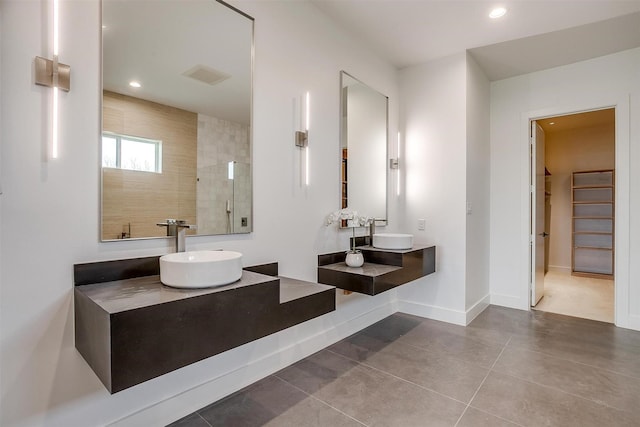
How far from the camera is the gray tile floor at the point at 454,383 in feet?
6.16

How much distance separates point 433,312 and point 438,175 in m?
1.50

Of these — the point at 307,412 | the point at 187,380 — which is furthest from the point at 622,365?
the point at 187,380

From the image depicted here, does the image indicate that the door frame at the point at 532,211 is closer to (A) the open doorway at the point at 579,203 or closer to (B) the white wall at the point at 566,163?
(A) the open doorway at the point at 579,203

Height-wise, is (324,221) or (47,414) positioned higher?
(324,221)

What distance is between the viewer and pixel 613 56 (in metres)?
3.38

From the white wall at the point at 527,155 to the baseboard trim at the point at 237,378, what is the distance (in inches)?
83.7

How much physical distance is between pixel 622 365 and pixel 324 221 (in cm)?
253

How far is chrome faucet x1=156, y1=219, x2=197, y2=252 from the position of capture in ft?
5.97

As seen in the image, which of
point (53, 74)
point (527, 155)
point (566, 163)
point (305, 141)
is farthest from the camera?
point (566, 163)

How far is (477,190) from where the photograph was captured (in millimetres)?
3721

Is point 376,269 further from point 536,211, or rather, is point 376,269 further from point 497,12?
point 536,211

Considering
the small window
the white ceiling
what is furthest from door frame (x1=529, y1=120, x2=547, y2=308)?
the small window

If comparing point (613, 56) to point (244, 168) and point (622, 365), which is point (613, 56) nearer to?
point (622, 365)

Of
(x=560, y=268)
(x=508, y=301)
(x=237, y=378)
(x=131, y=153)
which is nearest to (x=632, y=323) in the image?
(x=508, y=301)
